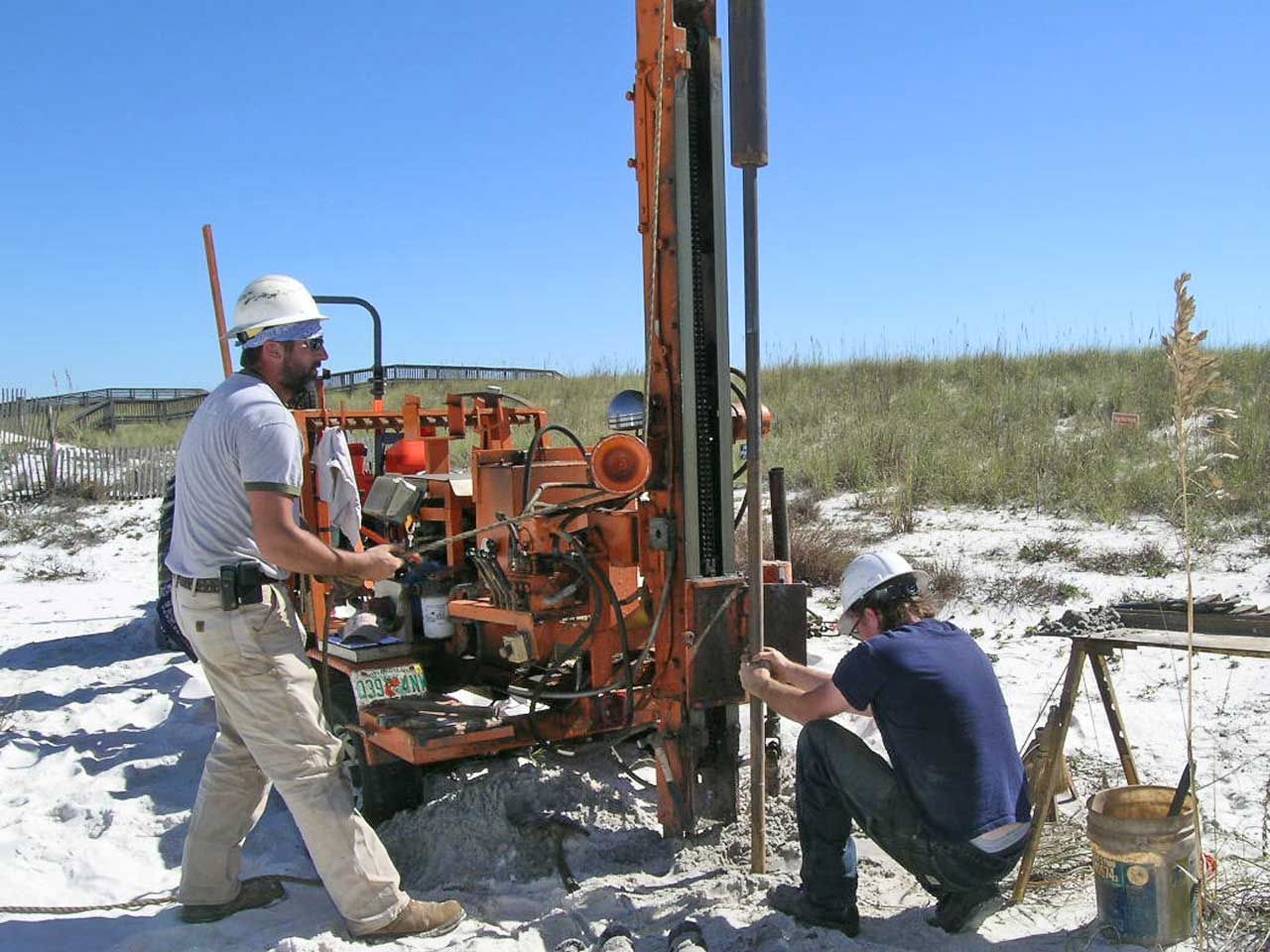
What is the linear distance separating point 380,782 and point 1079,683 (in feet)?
9.63

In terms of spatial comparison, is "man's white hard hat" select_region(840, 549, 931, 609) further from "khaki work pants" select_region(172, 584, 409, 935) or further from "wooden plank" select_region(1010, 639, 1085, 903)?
"khaki work pants" select_region(172, 584, 409, 935)

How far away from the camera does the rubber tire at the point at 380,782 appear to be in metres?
4.87

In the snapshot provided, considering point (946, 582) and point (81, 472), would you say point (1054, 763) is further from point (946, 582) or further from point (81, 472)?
point (81, 472)

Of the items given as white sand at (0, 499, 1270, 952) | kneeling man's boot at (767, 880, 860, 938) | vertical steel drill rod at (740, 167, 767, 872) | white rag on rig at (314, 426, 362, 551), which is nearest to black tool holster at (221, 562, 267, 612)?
white sand at (0, 499, 1270, 952)

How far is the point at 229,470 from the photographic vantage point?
3.74 meters

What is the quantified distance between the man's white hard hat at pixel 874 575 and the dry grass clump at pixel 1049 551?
597 cm

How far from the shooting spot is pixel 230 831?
4094 mm

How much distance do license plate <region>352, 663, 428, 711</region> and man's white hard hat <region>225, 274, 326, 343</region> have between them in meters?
1.65

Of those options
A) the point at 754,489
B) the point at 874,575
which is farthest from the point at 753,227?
the point at 874,575

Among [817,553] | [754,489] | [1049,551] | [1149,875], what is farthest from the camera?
[817,553]

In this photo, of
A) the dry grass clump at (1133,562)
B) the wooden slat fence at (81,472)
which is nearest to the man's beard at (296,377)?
the dry grass clump at (1133,562)

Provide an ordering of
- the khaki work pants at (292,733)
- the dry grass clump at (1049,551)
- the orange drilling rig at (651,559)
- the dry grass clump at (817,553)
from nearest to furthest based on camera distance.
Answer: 1. the khaki work pants at (292,733)
2. the orange drilling rig at (651,559)
3. the dry grass clump at (1049,551)
4. the dry grass clump at (817,553)

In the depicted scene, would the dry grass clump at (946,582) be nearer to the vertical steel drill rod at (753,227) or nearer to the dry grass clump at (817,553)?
the dry grass clump at (817,553)

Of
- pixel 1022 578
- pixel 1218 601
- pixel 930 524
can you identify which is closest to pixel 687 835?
pixel 1218 601
